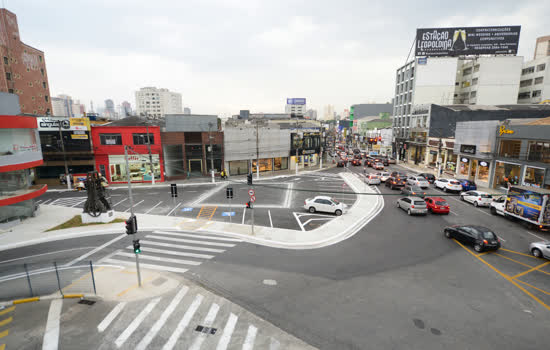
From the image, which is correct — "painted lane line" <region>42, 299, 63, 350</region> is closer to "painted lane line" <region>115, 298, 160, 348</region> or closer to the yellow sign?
"painted lane line" <region>115, 298, 160, 348</region>

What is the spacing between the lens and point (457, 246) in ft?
57.4

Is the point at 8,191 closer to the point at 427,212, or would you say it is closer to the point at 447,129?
the point at 427,212

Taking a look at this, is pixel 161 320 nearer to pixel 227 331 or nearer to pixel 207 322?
pixel 207 322

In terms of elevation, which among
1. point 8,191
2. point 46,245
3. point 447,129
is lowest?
point 46,245

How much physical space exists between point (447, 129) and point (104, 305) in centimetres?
5920

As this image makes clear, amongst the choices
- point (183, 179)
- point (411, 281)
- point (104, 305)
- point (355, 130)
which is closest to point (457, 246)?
point (411, 281)

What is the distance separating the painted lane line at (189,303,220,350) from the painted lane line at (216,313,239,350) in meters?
0.66

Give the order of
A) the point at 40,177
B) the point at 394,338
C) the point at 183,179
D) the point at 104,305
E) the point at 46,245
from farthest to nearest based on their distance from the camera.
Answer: the point at 183,179
the point at 40,177
the point at 46,245
the point at 104,305
the point at 394,338

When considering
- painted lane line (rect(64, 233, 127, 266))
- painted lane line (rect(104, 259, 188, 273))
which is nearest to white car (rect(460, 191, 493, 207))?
painted lane line (rect(104, 259, 188, 273))

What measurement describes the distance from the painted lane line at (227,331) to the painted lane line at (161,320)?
261 cm

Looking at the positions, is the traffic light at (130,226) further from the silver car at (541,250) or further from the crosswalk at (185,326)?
the silver car at (541,250)

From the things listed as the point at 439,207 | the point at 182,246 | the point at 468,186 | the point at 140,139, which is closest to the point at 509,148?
the point at 468,186

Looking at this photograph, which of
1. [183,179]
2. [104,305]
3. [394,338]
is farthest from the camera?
[183,179]

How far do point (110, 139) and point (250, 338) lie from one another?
39599 millimetres
